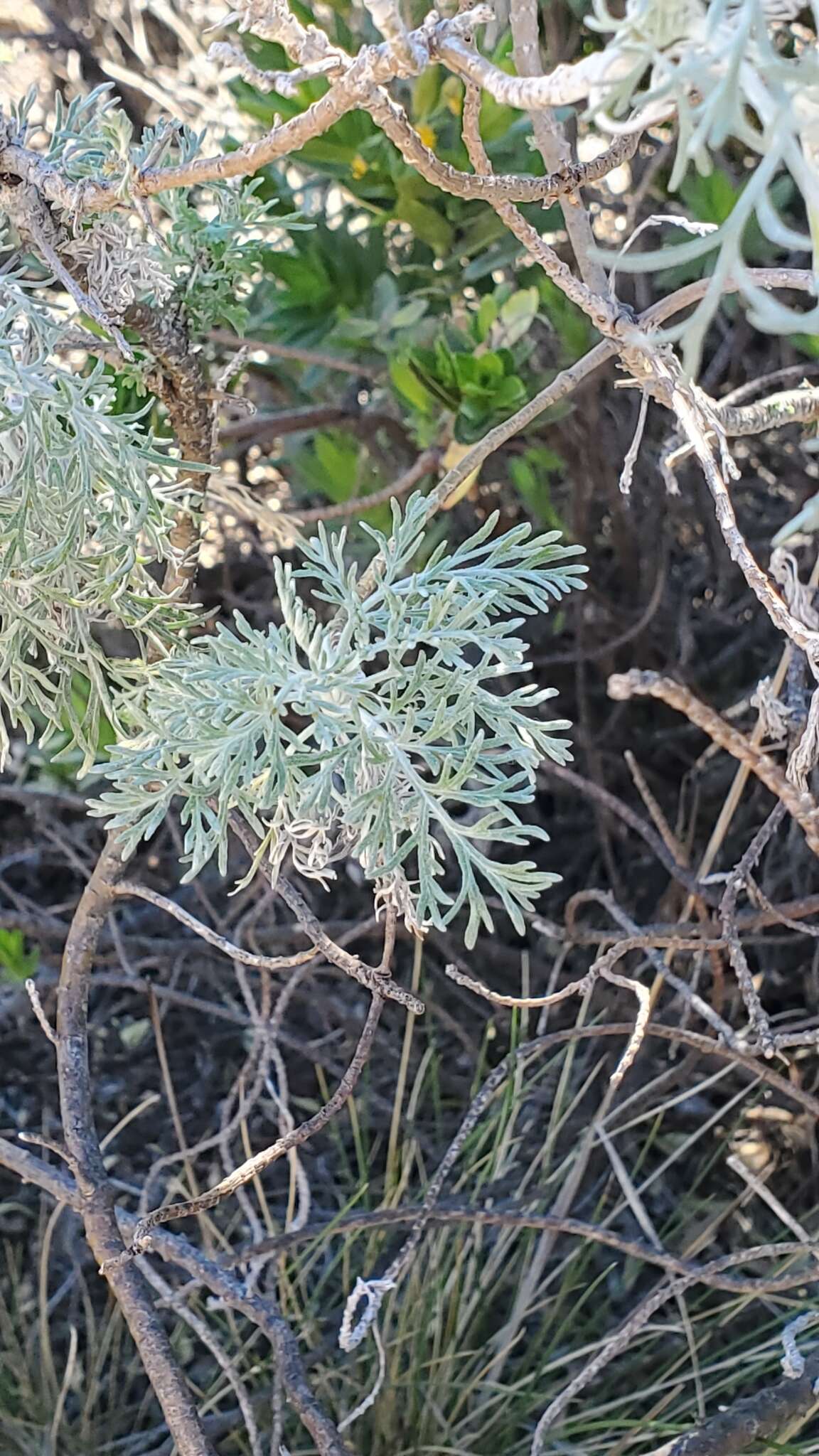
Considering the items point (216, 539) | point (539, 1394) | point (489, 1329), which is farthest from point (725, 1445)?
point (216, 539)

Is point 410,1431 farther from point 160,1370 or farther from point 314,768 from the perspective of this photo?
point 314,768

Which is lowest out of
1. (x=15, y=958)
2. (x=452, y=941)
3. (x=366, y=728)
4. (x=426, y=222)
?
(x=452, y=941)

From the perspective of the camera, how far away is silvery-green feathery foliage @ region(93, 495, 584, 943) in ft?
1.37

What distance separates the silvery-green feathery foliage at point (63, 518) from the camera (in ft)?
1.43

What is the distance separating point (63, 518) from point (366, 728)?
0.15 meters

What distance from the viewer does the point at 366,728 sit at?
420 millimetres

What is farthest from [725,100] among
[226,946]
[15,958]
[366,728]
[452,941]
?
[452,941]

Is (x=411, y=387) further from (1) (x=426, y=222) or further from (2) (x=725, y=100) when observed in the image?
(2) (x=725, y=100)

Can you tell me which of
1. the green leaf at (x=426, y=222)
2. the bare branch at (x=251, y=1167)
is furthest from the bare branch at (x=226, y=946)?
the green leaf at (x=426, y=222)

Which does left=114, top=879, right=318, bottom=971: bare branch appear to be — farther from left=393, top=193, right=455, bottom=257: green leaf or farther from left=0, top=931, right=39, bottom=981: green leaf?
left=393, top=193, right=455, bottom=257: green leaf

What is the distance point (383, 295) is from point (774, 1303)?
0.76 m

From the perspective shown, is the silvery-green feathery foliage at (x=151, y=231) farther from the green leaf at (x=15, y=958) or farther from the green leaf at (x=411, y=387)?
the green leaf at (x=15, y=958)

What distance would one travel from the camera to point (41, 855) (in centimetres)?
116

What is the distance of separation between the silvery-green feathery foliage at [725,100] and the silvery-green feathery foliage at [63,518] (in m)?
0.21
